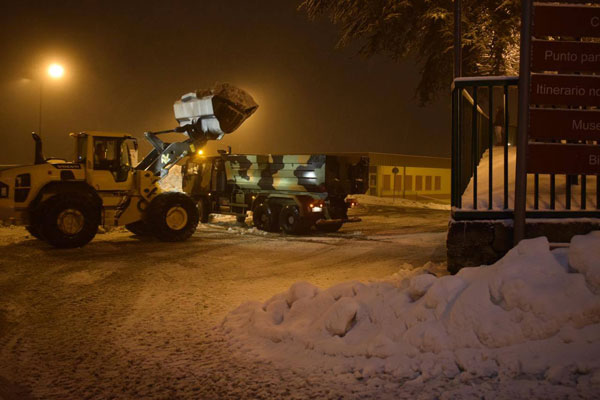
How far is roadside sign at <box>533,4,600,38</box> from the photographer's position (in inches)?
240

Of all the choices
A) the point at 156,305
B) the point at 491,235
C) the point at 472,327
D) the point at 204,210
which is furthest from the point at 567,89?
the point at 204,210

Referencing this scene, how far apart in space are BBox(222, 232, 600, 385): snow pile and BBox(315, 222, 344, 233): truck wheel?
11.6 m

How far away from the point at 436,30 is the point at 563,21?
9.87 meters

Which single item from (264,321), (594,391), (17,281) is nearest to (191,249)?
(17,281)

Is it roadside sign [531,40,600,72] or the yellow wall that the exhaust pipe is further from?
the yellow wall

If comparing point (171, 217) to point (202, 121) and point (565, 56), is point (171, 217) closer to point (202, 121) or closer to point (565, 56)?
point (202, 121)

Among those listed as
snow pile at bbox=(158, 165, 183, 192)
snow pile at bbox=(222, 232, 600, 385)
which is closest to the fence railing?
snow pile at bbox=(222, 232, 600, 385)

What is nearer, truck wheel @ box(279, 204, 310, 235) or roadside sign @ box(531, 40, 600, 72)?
roadside sign @ box(531, 40, 600, 72)

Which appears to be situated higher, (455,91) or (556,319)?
(455,91)

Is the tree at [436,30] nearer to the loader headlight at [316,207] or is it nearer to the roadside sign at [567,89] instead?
the loader headlight at [316,207]

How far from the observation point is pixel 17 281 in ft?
31.7

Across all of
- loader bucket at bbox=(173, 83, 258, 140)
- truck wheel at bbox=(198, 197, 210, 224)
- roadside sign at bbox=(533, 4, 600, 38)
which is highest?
loader bucket at bbox=(173, 83, 258, 140)

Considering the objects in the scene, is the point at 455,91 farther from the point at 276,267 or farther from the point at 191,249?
the point at 191,249

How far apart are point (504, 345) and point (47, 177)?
1239 centimetres
